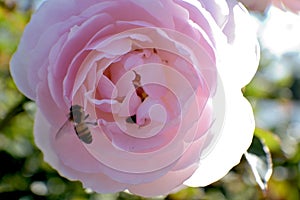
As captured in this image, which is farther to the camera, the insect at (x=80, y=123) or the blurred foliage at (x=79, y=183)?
the blurred foliage at (x=79, y=183)

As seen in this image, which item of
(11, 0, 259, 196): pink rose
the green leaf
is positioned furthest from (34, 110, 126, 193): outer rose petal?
the green leaf

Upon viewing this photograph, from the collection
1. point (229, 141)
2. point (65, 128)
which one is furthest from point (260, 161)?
point (65, 128)

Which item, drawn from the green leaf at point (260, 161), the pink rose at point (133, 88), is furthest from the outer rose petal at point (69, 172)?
the green leaf at point (260, 161)

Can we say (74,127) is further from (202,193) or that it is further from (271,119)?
(271,119)

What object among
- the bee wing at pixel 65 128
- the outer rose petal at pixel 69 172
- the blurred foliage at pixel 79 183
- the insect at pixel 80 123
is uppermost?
the insect at pixel 80 123

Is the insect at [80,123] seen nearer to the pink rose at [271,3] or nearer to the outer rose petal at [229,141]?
the outer rose petal at [229,141]

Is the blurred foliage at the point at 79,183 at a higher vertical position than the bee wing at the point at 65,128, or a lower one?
lower

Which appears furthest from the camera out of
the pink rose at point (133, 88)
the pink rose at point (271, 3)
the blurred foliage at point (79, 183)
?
the blurred foliage at point (79, 183)

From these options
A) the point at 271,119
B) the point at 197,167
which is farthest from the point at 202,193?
the point at 197,167

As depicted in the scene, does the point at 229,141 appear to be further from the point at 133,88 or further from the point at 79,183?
the point at 79,183
